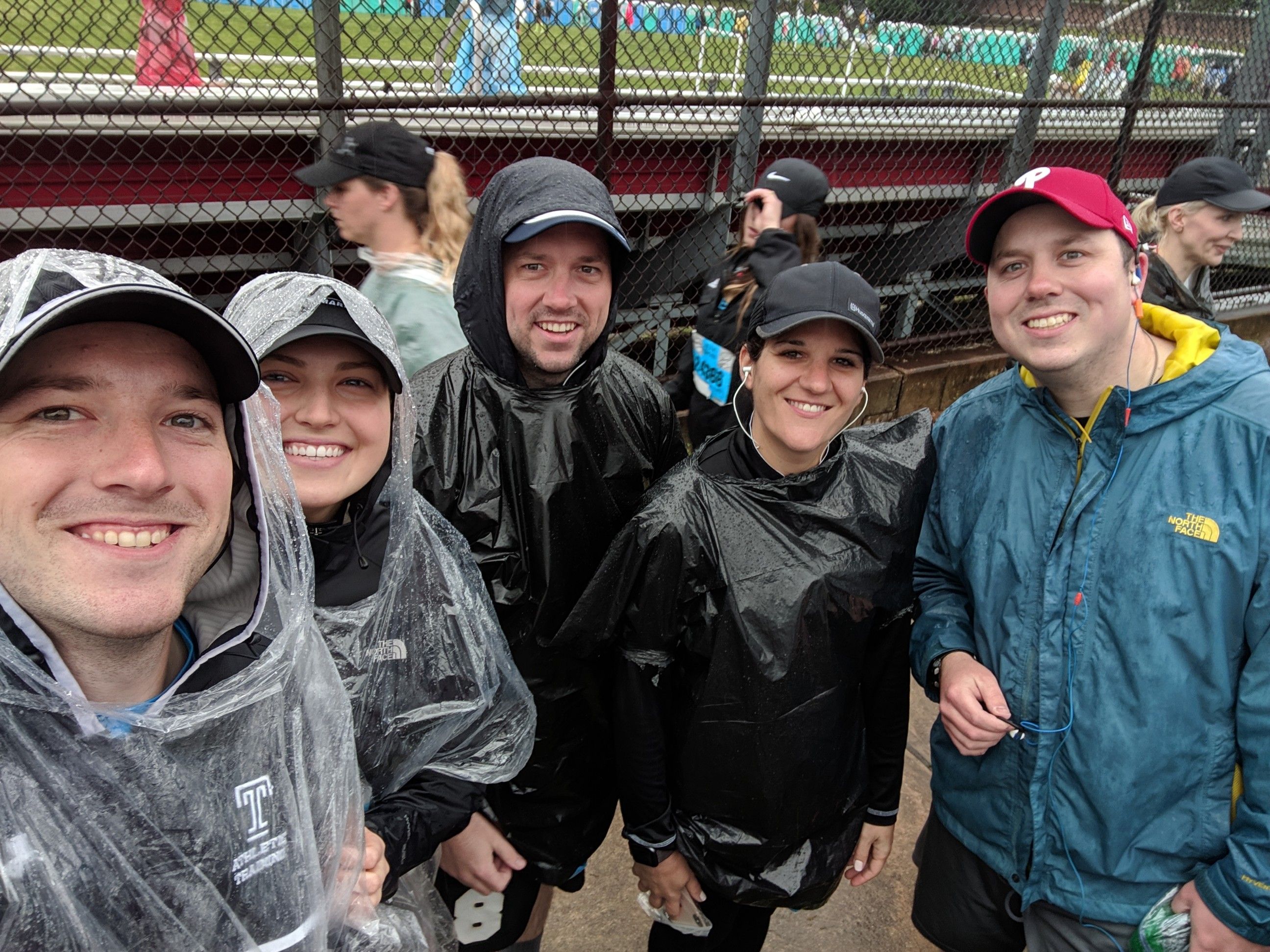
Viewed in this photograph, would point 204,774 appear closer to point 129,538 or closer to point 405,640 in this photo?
point 129,538

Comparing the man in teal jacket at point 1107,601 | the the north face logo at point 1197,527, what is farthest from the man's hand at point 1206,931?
the the north face logo at point 1197,527

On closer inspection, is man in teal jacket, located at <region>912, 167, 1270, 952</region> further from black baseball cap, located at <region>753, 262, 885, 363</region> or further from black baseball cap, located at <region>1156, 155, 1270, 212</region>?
black baseball cap, located at <region>1156, 155, 1270, 212</region>

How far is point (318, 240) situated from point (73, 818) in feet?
10.5

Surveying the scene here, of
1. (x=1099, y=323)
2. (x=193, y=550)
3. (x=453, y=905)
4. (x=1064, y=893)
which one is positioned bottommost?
(x=453, y=905)

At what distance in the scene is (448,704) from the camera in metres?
1.49

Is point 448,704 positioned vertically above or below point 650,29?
below

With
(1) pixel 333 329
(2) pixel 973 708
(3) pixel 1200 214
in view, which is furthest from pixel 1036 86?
(1) pixel 333 329

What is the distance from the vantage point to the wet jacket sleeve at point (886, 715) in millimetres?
1827

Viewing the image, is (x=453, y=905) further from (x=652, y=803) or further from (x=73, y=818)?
(x=73, y=818)

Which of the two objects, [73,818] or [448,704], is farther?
[448,704]

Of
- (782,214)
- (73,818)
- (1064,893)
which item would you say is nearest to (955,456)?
(1064,893)

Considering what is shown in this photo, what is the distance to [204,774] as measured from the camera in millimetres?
950

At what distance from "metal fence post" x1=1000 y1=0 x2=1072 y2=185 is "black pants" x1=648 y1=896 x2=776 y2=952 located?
504 cm

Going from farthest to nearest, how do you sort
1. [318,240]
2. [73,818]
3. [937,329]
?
1. [937,329]
2. [318,240]
3. [73,818]
